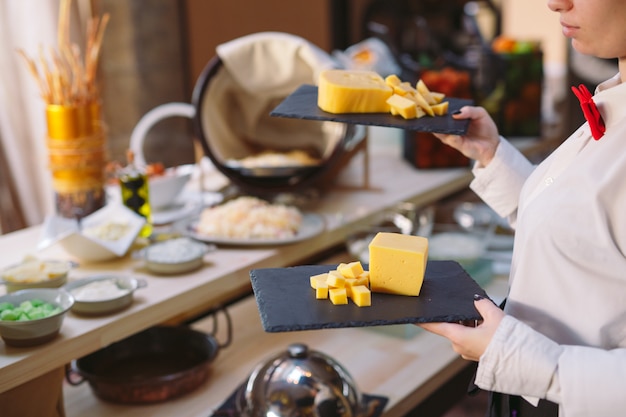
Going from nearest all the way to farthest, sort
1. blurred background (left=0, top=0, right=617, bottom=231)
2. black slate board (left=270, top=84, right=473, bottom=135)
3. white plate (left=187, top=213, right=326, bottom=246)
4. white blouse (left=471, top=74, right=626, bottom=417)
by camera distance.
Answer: white blouse (left=471, top=74, right=626, bottom=417) < black slate board (left=270, top=84, right=473, bottom=135) < white plate (left=187, top=213, right=326, bottom=246) < blurred background (left=0, top=0, right=617, bottom=231)

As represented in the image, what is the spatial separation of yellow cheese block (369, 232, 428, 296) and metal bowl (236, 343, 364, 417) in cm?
38

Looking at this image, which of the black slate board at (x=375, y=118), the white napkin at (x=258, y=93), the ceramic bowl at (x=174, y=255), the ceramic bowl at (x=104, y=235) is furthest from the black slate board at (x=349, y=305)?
the white napkin at (x=258, y=93)

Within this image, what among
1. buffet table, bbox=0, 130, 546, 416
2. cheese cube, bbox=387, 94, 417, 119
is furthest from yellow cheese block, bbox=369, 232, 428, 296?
buffet table, bbox=0, 130, 546, 416

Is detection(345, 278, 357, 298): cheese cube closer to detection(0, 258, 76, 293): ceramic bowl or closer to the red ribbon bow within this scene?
the red ribbon bow

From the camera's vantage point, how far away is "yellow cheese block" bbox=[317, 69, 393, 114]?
1.27 m

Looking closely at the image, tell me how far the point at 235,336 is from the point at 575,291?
3.36 feet

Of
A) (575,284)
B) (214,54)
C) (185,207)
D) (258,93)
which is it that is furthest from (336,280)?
(214,54)

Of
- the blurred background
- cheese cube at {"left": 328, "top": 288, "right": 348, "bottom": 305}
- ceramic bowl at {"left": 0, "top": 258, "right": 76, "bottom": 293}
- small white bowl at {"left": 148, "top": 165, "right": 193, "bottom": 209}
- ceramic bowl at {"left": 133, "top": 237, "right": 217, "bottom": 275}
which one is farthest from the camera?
the blurred background

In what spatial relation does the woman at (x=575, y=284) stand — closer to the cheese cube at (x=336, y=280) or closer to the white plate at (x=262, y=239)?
the cheese cube at (x=336, y=280)

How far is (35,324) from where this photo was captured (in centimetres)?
121

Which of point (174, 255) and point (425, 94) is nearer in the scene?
point (425, 94)

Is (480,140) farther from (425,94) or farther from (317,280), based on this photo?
(317,280)

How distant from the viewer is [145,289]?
1.49 meters

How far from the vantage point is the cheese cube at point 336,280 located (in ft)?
3.45
